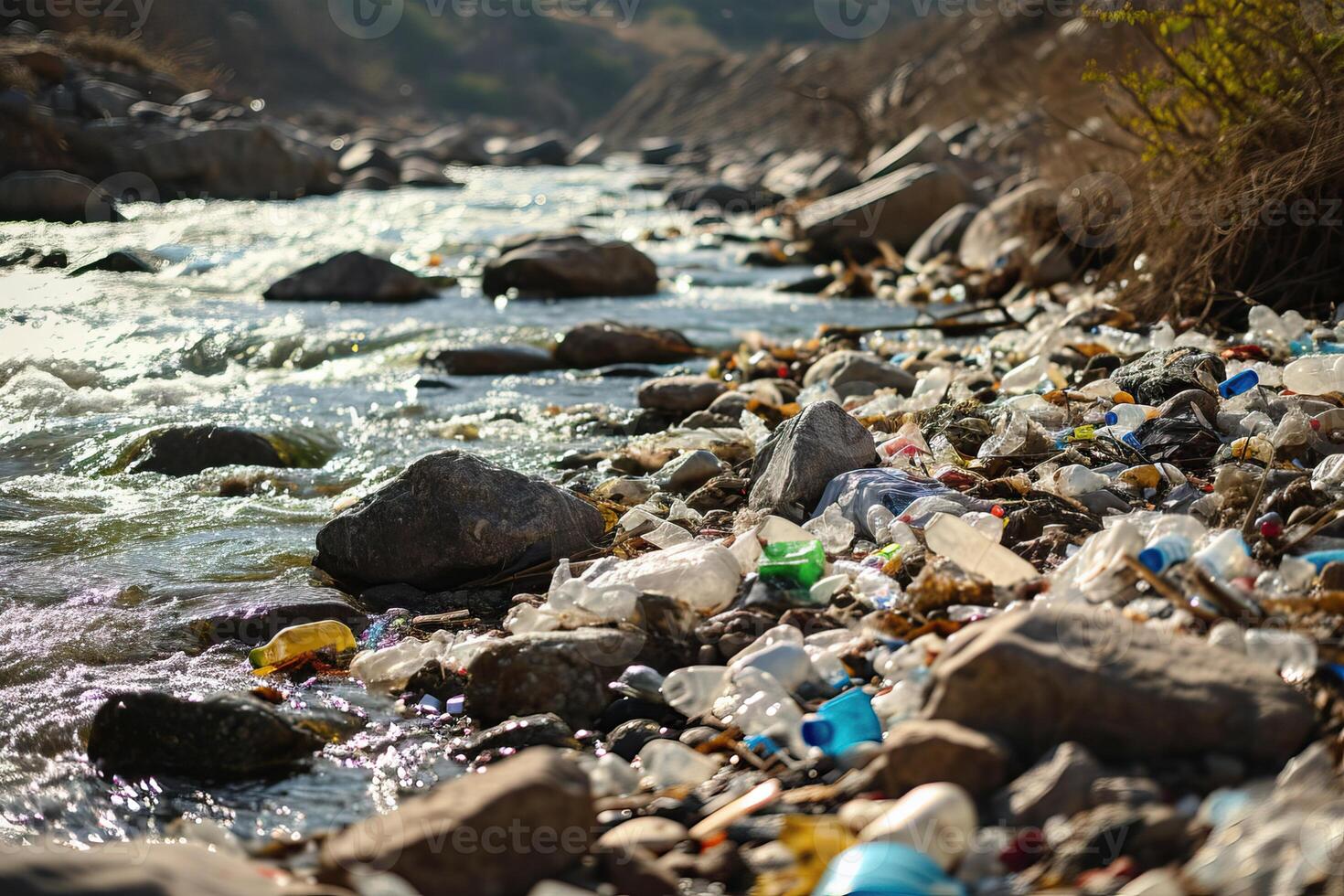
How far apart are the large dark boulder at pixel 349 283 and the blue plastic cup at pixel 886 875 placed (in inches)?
303

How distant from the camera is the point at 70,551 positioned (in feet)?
12.2

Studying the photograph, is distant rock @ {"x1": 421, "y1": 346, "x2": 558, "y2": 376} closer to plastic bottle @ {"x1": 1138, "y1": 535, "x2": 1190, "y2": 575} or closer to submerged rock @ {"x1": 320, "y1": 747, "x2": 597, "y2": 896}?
plastic bottle @ {"x1": 1138, "y1": 535, "x2": 1190, "y2": 575}

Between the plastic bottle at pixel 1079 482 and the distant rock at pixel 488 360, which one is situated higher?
the plastic bottle at pixel 1079 482

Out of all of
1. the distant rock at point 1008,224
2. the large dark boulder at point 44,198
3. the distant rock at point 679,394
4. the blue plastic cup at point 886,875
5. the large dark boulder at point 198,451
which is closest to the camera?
the blue plastic cup at point 886,875

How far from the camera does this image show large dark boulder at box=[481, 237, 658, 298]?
907 cm

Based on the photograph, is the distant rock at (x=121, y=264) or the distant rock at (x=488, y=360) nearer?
the distant rock at (x=488, y=360)

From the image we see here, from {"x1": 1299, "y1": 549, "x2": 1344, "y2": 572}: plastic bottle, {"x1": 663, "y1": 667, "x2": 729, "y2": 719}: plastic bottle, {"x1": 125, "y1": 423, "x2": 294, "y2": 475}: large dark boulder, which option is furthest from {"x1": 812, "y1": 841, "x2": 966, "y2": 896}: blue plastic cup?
{"x1": 125, "y1": 423, "x2": 294, "y2": 475}: large dark boulder

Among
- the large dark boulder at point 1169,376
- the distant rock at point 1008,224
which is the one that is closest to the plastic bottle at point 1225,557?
the large dark boulder at point 1169,376

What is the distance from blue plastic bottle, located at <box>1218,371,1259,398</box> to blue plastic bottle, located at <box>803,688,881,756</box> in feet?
7.14

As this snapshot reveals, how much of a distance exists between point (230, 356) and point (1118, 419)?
520cm

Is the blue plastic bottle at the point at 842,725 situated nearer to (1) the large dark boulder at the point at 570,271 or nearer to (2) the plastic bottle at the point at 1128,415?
(2) the plastic bottle at the point at 1128,415

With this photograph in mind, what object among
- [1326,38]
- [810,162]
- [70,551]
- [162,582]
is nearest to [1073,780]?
[162,582]

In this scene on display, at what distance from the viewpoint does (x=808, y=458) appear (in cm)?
343

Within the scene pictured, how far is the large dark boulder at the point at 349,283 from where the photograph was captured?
8656 millimetres
